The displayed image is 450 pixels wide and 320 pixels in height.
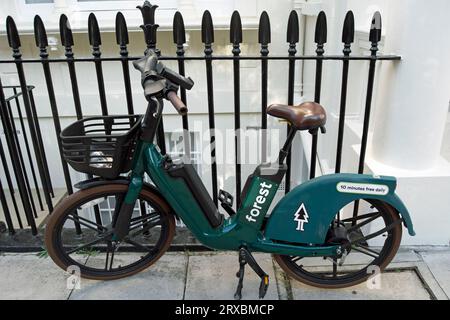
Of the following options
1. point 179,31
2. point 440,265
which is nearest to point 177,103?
point 179,31

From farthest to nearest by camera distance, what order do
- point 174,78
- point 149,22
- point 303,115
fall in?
point 149,22, point 303,115, point 174,78

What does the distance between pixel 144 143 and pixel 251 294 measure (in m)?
1.08

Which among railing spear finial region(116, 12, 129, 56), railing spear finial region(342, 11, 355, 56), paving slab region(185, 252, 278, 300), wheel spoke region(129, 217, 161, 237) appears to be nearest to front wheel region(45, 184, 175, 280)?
wheel spoke region(129, 217, 161, 237)

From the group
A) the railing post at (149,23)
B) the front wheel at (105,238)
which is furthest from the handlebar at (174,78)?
the front wheel at (105,238)

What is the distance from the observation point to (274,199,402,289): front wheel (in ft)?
7.11

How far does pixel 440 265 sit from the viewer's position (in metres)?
2.40

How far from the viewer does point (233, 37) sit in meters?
2.23

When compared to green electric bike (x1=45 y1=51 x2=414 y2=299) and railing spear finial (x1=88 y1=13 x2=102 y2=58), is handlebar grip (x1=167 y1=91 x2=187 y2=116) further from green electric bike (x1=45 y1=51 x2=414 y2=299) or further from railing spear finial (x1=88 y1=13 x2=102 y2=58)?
railing spear finial (x1=88 y1=13 x2=102 y2=58)

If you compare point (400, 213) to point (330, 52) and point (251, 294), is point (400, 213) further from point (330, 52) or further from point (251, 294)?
point (330, 52)

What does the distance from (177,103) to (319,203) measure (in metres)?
0.93

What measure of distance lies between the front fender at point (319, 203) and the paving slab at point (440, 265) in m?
0.47

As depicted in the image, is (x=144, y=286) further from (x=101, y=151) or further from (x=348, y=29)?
(x=348, y=29)

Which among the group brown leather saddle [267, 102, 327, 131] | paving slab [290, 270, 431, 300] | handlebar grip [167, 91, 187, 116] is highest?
handlebar grip [167, 91, 187, 116]

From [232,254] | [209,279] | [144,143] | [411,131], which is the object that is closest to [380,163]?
[411,131]
